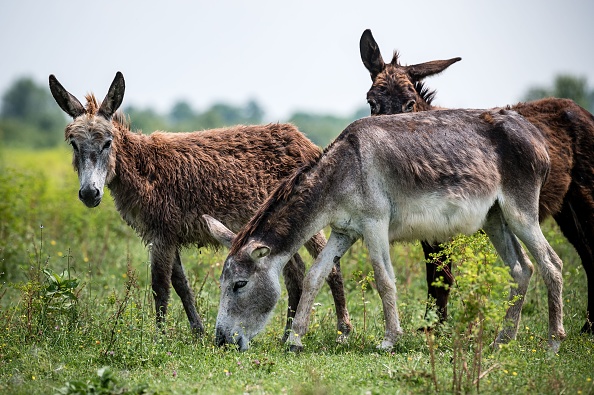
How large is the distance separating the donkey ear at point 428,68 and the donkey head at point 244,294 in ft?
11.9

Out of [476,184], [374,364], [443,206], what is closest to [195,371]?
[374,364]

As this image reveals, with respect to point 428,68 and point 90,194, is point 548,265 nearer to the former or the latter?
point 428,68

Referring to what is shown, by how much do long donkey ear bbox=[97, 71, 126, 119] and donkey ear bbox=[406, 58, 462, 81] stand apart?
12.2ft

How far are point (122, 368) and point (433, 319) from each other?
3014 mm

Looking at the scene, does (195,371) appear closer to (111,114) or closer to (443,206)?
(443,206)

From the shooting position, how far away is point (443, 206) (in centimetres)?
686

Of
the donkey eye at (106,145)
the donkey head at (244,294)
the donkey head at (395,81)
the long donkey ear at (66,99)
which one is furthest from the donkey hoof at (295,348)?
the long donkey ear at (66,99)

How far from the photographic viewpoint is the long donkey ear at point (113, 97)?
782cm

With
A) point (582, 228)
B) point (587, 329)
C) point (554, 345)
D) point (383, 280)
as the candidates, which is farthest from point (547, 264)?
point (383, 280)

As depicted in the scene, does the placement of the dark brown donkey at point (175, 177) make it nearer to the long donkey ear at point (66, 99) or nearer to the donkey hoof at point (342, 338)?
the long donkey ear at point (66, 99)

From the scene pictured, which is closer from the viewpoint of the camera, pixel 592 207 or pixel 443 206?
pixel 443 206

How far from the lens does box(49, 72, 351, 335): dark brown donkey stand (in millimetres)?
7707

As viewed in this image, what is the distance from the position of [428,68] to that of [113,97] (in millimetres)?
4043

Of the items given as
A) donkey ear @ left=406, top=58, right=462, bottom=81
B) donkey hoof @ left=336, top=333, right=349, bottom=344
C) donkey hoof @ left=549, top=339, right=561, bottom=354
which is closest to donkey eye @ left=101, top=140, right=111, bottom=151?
donkey hoof @ left=336, top=333, right=349, bottom=344
